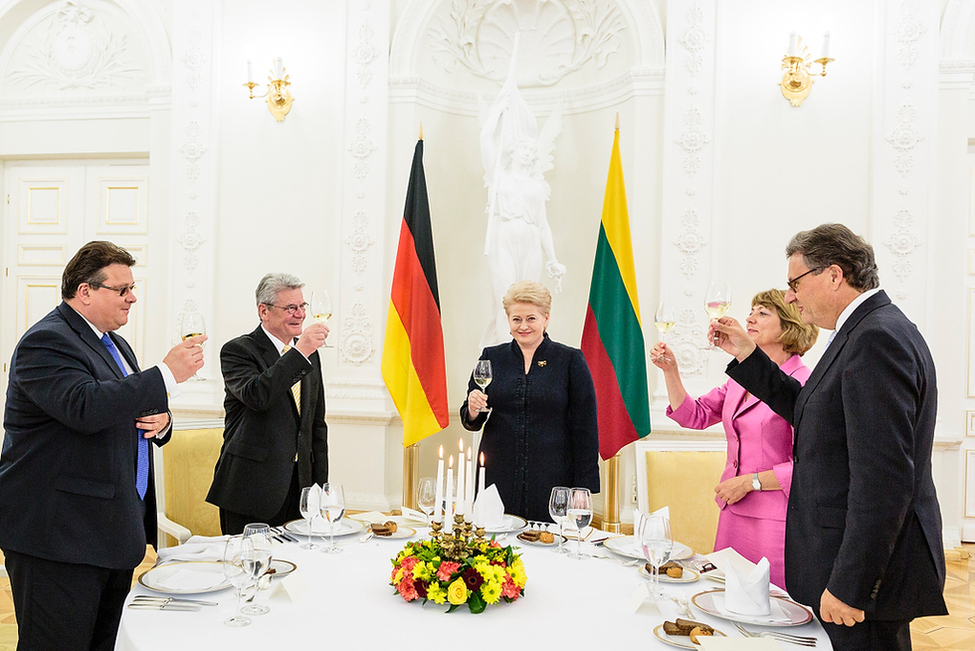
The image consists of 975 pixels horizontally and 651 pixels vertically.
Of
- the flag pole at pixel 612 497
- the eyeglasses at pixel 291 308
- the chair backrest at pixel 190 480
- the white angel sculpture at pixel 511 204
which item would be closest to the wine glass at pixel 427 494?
the eyeglasses at pixel 291 308

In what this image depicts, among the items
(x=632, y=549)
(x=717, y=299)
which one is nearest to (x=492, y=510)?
(x=632, y=549)

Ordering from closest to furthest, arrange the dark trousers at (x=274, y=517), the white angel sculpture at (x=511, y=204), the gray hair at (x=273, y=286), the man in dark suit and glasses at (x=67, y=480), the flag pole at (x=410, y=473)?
the man in dark suit and glasses at (x=67, y=480) < the dark trousers at (x=274, y=517) < the gray hair at (x=273, y=286) < the flag pole at (x=410, y=473) < the white angel sculpture at (x=511, y=204)

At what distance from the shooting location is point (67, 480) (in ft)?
6.43

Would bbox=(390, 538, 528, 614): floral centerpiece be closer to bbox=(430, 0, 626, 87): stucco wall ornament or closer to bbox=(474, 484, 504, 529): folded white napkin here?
bbox=(474, 484, 504, 529): folded white napkin

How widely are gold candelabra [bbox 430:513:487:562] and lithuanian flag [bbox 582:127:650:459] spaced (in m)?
2.79

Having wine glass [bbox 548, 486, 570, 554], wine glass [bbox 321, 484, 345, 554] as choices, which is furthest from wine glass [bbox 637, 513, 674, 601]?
wine glass [bbox 321, 484, 345, 554]

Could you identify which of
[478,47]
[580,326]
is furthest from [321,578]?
[478,47]

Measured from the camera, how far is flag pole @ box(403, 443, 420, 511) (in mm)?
4461

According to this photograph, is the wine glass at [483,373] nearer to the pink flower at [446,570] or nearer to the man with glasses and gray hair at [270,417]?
the man with glasses and gray hair at [270,417]

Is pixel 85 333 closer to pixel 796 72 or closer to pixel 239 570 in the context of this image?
pixel 239 570

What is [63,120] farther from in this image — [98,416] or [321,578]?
[321,578]

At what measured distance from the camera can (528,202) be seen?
484 centimetres

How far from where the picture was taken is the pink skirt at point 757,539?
2.26 meters

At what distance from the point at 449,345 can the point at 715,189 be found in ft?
6.89
